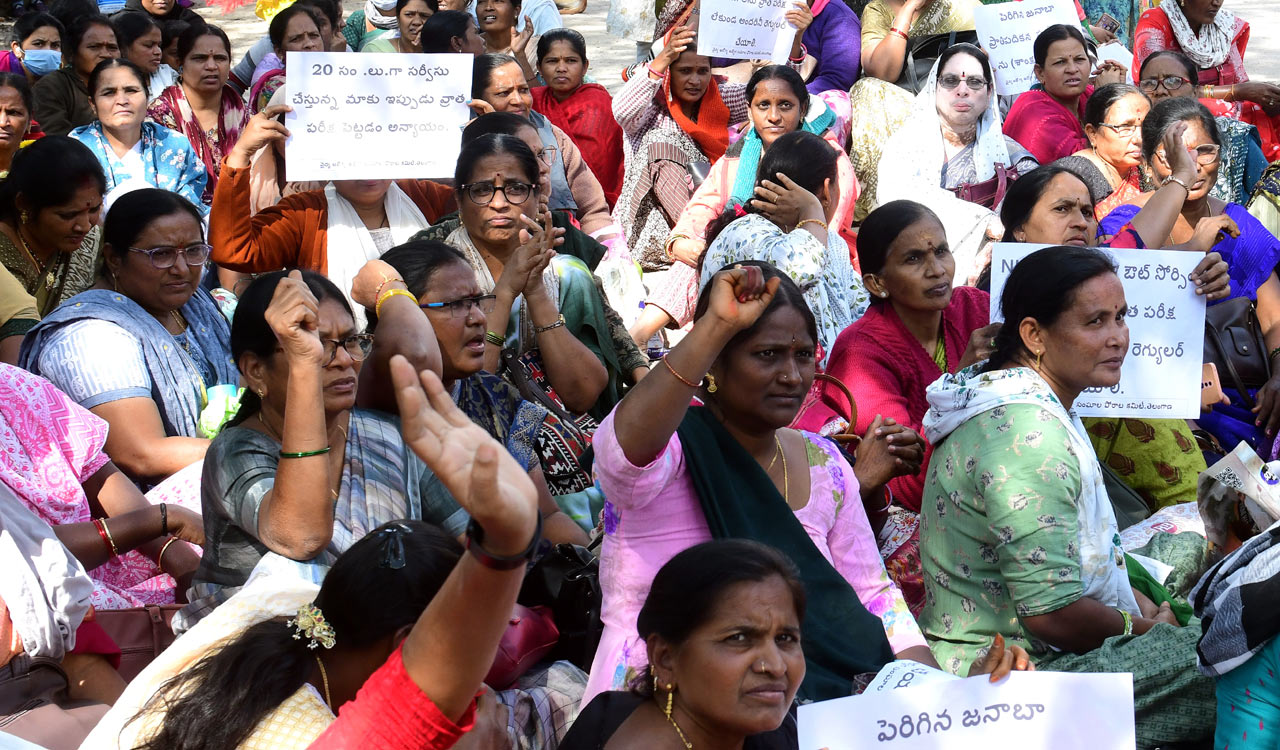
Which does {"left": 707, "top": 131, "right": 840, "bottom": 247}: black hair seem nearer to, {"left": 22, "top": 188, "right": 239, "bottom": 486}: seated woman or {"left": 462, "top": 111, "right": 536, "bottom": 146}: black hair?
{"left": 462, "top": 111, "right": 536, "bottom": 146}: black hair

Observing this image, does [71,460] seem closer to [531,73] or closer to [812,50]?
[531,73]

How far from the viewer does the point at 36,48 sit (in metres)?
8.63

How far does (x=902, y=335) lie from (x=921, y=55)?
4.84 meters

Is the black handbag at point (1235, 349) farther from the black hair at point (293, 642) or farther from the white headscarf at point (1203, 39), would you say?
the white headscarf at point (1203, 39)

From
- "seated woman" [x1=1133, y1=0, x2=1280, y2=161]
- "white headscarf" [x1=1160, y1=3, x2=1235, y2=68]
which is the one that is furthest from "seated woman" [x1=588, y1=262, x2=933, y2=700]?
"white headscarf" [x1=1160, y1=3, x2=1235, y2=68]

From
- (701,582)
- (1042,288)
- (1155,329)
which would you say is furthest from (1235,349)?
(701,582)

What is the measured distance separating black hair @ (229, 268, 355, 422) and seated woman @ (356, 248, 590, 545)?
20cm

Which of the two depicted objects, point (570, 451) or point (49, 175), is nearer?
point (570, 451)

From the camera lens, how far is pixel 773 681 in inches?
102

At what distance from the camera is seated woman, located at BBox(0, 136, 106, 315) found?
4.97 metres

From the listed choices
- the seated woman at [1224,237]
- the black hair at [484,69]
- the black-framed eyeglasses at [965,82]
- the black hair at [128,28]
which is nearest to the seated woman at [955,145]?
the black-framed eyeglasses at [965,82]

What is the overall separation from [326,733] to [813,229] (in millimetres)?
3703

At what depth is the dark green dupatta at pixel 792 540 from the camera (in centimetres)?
307

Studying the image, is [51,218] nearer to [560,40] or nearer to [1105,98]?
[560,40]
